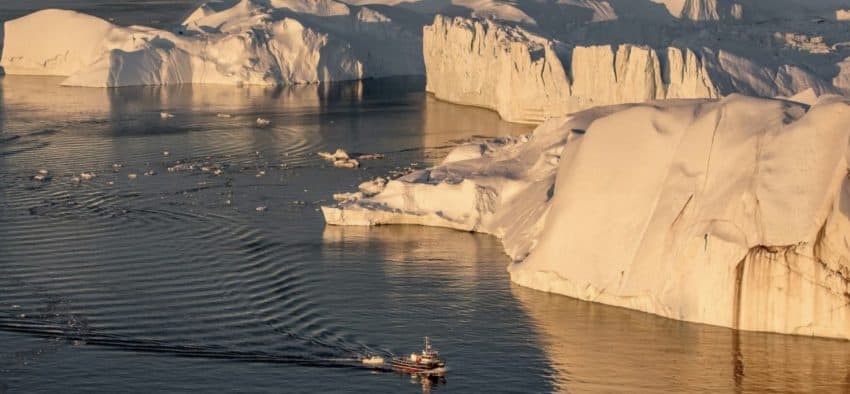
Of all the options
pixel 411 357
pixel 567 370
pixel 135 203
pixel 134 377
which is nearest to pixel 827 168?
pixel 567 370

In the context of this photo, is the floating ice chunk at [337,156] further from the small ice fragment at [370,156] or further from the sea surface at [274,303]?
the small ice fragment at [370,156]

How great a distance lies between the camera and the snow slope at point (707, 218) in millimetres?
25578

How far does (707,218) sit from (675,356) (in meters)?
2.76

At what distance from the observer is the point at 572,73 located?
167 feet

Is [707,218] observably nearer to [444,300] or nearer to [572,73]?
[444,300]

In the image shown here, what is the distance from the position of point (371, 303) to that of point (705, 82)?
20.9 m

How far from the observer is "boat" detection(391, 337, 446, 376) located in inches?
947

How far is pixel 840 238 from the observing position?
82.9ft

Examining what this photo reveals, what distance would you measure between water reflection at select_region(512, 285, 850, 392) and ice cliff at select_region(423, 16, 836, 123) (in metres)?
20.4

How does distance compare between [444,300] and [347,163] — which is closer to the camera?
[444,300]

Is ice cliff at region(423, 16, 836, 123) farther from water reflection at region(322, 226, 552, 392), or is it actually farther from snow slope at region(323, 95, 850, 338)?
snow slope at region(323, 95, 850, 338)

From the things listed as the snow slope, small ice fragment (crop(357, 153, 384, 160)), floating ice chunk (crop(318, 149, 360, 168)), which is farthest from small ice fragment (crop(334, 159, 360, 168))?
the snow slope

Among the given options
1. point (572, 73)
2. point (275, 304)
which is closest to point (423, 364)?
point (275, 304)

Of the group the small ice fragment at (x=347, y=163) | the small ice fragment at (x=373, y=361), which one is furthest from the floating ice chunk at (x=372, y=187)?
the small ice fragment at (x=373, y=361)
